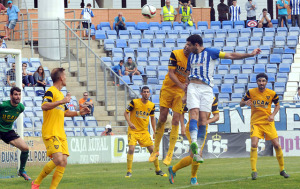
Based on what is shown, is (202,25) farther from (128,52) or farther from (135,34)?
(128,52)

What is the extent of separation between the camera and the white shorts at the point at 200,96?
1248cm

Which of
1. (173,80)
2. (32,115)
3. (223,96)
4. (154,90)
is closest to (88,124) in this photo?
(32,115)

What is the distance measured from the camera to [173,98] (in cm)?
1492

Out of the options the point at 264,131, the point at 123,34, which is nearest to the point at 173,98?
the point at 264,131

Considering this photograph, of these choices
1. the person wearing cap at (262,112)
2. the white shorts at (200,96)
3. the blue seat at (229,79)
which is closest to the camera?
the white shorts at (200,96)

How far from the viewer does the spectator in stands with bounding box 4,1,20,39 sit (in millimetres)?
30141

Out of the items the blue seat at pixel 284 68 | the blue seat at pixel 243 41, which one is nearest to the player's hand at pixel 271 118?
the blue seat at pixel 284 68

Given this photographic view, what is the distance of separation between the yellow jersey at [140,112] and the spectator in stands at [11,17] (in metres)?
14.4

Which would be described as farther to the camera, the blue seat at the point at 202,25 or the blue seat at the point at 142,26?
the blue seat at the point at 202,25

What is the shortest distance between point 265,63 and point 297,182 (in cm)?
1904

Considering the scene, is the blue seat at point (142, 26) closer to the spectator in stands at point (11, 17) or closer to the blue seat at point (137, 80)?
the blue seat at point (137, 80)

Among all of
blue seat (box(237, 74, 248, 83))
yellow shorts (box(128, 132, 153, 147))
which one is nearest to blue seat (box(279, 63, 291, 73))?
blue seat (box(237, 74, 248, 83))

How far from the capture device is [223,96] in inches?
1158

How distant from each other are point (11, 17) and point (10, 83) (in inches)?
510
